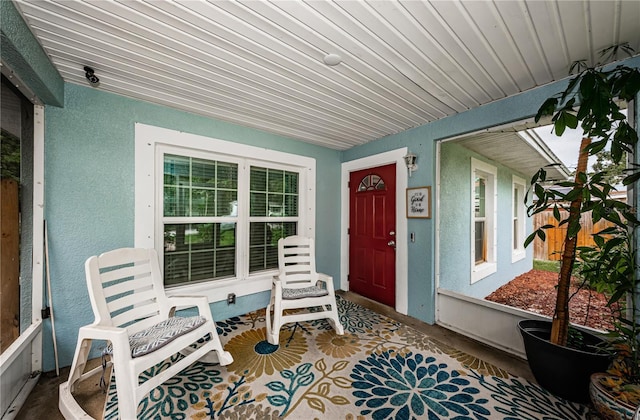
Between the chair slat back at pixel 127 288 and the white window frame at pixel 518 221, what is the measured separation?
19.7ft

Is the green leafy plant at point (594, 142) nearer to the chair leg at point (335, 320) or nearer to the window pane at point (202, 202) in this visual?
the chair leg at point (335, 320)

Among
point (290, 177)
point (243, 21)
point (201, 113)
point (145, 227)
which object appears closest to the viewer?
point (243, 21)

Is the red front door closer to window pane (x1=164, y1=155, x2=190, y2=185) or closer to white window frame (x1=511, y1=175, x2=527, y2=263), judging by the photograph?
window pane (x1=164, y1=155, x2=190, y2=185)

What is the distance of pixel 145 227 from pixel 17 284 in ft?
2.84

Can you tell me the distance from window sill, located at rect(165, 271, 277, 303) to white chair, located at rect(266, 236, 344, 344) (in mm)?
388

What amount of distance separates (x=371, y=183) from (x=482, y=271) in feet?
7.88

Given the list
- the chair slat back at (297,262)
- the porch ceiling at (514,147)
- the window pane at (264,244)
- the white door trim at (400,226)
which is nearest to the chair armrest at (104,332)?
the chair slat back at (297,262)

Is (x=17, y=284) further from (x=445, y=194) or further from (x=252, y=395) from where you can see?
(x=445, y=194)

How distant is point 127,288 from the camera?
1859 mm

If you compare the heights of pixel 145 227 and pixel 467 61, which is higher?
pixel 467 61

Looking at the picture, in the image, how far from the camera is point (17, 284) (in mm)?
1749

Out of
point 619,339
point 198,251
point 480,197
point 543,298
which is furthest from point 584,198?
point 198,251

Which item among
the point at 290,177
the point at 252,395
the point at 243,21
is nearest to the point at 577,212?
the point at 243,21

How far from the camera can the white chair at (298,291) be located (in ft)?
7.67
